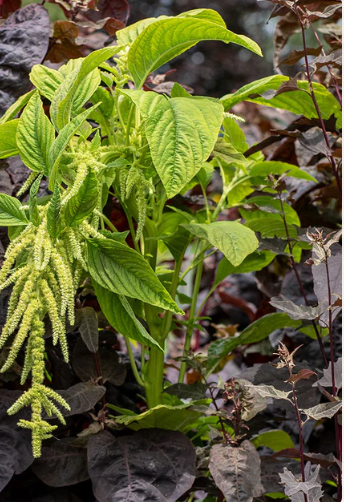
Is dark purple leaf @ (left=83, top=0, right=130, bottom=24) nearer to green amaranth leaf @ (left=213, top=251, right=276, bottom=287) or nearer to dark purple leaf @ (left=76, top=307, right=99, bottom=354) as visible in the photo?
green amaranth leaf @ (left=213, top=251, right=276, bottom=287)

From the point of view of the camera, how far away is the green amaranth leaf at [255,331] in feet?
2.89

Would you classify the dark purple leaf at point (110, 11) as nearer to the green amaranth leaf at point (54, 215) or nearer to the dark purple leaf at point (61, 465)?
the green amaranth leaf at point (54, 215)

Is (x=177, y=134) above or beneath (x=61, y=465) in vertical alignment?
above

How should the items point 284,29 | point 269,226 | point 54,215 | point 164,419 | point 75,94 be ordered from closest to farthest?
point 54,215 → point 75,94 → point 164,419 → point 269,226 → point 284,29

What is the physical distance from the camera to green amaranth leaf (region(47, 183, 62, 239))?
23.3 inches

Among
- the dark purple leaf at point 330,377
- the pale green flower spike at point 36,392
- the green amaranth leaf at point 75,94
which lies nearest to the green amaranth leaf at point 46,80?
the green amaranth leaf at point 75,94

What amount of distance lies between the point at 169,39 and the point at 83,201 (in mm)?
243

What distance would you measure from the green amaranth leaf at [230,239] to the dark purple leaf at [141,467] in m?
0.28

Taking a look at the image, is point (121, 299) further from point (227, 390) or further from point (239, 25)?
point (239, 25)

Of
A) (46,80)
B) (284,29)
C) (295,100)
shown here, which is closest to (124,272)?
(46,80)

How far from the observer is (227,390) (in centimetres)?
75

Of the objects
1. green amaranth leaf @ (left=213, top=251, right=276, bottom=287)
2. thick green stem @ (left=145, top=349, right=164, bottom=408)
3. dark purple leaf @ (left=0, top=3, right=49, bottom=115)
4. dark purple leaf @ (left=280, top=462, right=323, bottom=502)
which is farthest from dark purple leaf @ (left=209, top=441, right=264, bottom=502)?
dark purple leaf @ (left=0, top=3, right=49, bottom=115)

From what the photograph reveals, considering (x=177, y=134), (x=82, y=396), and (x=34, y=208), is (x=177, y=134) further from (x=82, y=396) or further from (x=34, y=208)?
(x=82, y=396)

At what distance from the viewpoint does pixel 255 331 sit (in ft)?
2.95
